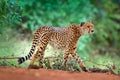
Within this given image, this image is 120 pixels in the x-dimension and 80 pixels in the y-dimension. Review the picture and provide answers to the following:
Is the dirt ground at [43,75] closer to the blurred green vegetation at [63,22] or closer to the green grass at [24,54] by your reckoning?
the green grass at [24,54]

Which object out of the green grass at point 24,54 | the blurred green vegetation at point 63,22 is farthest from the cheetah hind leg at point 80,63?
the blurred green vegetation at point 63,22

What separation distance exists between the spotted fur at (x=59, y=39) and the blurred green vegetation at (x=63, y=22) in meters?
0.92

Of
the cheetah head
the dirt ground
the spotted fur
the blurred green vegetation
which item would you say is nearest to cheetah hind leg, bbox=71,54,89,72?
the spotted fur

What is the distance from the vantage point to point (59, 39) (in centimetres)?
1441

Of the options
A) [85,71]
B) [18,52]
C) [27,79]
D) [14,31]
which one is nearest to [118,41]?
[14,31]

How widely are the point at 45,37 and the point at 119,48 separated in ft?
48.7

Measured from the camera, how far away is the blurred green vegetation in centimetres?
1653

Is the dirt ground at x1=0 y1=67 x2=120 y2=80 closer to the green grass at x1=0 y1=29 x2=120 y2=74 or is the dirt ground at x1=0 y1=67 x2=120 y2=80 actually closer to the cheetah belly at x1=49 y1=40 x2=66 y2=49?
the cheetah belly at x1=49 y1=40 x2=66 y2=49

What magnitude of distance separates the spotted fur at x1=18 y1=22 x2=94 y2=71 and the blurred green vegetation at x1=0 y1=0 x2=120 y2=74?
3.01ft

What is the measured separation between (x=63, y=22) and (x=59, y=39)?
971 centimetres

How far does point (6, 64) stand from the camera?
14273mm

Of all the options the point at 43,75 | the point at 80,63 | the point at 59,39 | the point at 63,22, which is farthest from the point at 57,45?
the point at 63,22

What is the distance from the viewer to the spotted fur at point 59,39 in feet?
45.8

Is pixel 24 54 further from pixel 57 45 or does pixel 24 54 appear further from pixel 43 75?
pixel 43 75
